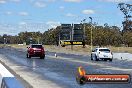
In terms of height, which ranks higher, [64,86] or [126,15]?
[126,15]

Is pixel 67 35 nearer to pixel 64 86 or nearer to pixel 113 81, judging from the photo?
pixel 64 86

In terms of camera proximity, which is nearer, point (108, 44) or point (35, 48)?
point (35, 48)

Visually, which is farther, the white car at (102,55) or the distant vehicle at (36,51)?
the distant vehicle at (36,51)

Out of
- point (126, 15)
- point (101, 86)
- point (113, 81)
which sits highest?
point (126, 15)

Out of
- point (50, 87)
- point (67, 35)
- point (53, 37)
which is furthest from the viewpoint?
point (53, 37)

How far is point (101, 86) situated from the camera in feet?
51.9

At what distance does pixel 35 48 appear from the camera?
52469 mm

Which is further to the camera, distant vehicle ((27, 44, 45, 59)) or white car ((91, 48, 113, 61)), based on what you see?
distant vehicle ((27, 44, 45, 59))

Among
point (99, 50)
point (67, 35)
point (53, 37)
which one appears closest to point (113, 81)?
point (99, 50)

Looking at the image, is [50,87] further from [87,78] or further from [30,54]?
[30,54]

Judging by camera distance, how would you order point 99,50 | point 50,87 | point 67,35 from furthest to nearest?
point 67,35
point 99,50
point 50,87

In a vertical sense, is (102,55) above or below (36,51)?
below

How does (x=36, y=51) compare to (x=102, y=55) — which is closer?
(x=102, y=55)

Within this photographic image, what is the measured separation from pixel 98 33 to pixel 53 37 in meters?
44.9
